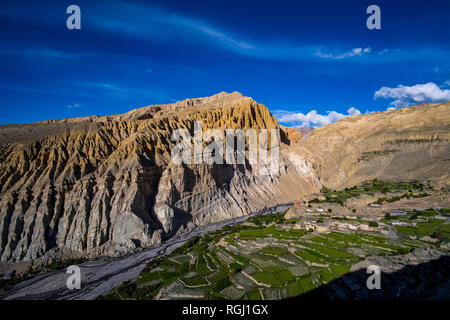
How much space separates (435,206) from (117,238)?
48664 mm

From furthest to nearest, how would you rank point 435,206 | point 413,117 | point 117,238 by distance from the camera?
point 413,117
point 117,238
point 435,206

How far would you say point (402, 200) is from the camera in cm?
3994

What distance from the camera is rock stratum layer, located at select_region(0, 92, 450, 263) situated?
4062 centimetres

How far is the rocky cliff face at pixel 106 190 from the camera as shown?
39.9 m

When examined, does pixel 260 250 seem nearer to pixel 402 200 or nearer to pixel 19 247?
pixel 402 200

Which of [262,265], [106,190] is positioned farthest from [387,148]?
[106,190]

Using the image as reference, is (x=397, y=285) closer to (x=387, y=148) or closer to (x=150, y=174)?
(x=150, y=174)

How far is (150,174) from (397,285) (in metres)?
44.0

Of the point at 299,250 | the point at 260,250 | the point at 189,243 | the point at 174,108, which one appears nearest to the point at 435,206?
the point at 299,250

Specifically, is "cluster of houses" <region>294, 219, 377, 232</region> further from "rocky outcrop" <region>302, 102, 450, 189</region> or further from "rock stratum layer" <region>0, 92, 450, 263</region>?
"rocky outcrop" <region>302, 102, 450, 189</region>

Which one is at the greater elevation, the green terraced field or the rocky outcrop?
the rocky outcrop

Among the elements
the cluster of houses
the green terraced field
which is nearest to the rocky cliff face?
the green terraced field

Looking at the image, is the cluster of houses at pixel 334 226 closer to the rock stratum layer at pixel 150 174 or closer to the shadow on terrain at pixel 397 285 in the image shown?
the shadow on terrain at pixel 397 285

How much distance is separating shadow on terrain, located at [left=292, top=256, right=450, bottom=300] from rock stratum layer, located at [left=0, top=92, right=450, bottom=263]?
102 feet
